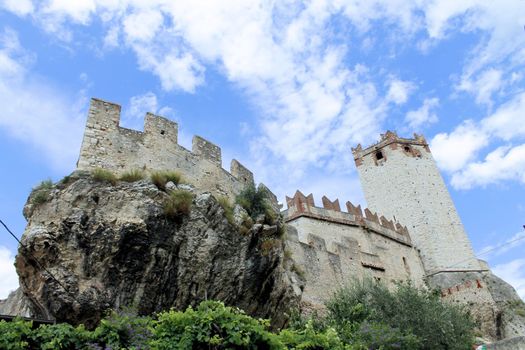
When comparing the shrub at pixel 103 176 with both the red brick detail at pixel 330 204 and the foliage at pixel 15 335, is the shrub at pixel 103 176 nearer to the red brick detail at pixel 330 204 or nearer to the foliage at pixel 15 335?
the foliage at pixel 15 335

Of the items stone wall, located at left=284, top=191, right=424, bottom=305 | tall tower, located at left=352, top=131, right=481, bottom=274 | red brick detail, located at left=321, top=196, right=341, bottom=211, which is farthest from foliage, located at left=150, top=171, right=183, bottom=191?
tall tower, located at left=352, top=131, right=481, bottom=274

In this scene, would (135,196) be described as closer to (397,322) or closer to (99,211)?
(99,211)

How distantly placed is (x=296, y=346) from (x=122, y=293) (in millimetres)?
4646

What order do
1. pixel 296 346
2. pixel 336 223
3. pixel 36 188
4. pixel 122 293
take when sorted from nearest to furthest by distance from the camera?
pixel 296 346 → pixel 122 293 → pixel 36 188 → pixel 336 223

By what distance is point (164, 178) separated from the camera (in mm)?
13664

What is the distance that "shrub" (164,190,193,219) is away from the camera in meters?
12.7

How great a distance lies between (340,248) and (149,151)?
1264cm

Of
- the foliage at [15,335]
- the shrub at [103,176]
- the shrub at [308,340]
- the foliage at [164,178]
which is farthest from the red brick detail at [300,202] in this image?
the foliage at [15,335]

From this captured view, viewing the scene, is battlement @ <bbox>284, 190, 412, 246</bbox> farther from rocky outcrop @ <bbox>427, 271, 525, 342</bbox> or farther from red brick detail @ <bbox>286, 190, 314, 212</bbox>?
rocky outcrop @ <bbox>427, 271, 525, 342</bbox>

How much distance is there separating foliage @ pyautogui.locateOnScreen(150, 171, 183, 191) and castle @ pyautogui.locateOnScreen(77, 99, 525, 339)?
745 millimetres

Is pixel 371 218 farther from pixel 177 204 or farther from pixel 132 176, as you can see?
pixel 132 176

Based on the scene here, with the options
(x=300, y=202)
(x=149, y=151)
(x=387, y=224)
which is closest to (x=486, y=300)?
(x=387, y=224)

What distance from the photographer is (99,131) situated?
13.9 metres

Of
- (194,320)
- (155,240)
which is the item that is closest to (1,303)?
(155,240)
